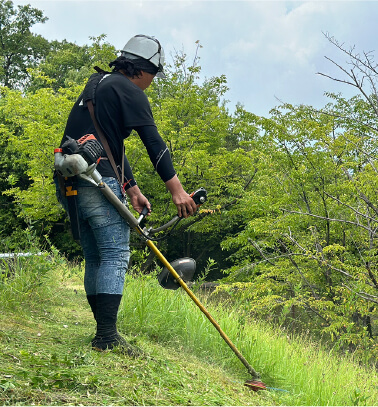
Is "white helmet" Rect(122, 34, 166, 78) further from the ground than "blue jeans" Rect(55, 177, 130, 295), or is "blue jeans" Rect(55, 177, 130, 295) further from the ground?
"white helmet" Rect(122, 34, 166, 78)

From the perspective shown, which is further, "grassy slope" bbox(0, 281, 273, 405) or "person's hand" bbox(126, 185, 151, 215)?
"person's hand" bbox(126, 185, 151, 215)

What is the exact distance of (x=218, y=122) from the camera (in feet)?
66.3

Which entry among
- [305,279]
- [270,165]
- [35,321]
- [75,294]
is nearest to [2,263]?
[75,294]

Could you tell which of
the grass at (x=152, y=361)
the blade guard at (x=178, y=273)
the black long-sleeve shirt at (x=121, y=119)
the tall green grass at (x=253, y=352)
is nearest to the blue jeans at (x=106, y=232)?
the black long-sleeve shirt at (x=121, y=119)

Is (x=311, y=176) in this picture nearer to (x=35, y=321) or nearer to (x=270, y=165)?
(x=270, y=165)

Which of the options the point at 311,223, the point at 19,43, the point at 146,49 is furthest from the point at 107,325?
the point at 19,43

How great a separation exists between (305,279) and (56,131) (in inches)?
387

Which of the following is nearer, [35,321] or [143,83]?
[143,83]

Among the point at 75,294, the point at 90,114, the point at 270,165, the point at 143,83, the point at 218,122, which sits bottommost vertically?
the point at 75,294

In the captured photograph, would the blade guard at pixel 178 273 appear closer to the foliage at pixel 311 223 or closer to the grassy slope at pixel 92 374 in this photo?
the grassy slope at pixel 92 374

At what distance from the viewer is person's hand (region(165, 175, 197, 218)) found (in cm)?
325

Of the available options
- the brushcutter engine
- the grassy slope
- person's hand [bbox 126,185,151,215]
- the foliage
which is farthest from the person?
the foliage

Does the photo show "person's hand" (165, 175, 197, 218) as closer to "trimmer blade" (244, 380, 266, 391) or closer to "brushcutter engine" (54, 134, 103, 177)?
"brushcutter engine" (54, 134, 103, 177)

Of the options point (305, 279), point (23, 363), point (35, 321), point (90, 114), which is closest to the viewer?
point (23, 363)
